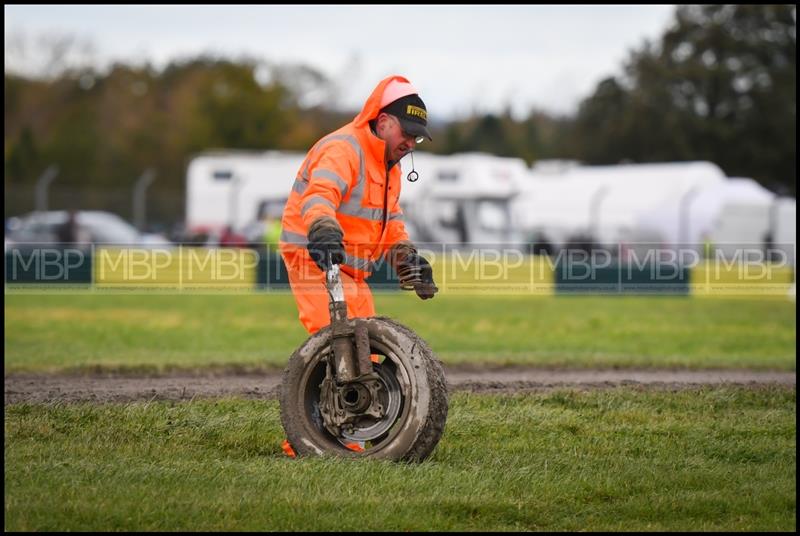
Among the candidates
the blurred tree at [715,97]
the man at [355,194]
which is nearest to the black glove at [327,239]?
the man at [355,194]

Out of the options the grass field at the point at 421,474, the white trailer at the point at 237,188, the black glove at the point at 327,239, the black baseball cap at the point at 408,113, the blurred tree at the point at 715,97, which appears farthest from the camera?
the blurred tree at the point at 715,97

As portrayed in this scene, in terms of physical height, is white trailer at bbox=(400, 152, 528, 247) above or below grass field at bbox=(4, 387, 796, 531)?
above

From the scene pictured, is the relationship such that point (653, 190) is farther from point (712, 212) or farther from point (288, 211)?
point (288, 211)

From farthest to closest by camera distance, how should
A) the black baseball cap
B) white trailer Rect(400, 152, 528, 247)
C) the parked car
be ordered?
white trailer Rect(400, 152, 528, 247) → the parked car → the black baseball cap

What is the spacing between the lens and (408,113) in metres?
6.66

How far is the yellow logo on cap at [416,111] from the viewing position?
6.67m

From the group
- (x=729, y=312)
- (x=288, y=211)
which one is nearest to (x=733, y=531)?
(x=288, y=211)

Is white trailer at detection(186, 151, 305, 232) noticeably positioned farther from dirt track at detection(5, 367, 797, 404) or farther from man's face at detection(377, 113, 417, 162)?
man's face at detection(377, 113, 417, 162)

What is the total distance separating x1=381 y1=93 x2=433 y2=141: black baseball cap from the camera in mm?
6648

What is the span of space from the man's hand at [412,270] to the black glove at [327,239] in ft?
3.11

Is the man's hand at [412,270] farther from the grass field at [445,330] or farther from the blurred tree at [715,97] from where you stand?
the blurred tree at [715,97]

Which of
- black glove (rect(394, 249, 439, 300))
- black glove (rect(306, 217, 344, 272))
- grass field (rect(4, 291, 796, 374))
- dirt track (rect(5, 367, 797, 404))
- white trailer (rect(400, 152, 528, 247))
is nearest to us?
black glove (rect(306, 217, 344, 272))

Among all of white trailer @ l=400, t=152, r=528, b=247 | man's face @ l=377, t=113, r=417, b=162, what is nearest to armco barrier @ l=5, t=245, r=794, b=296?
man's face @ l=377, t=113, r=417, b=162

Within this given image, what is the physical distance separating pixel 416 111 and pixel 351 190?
0.57m
